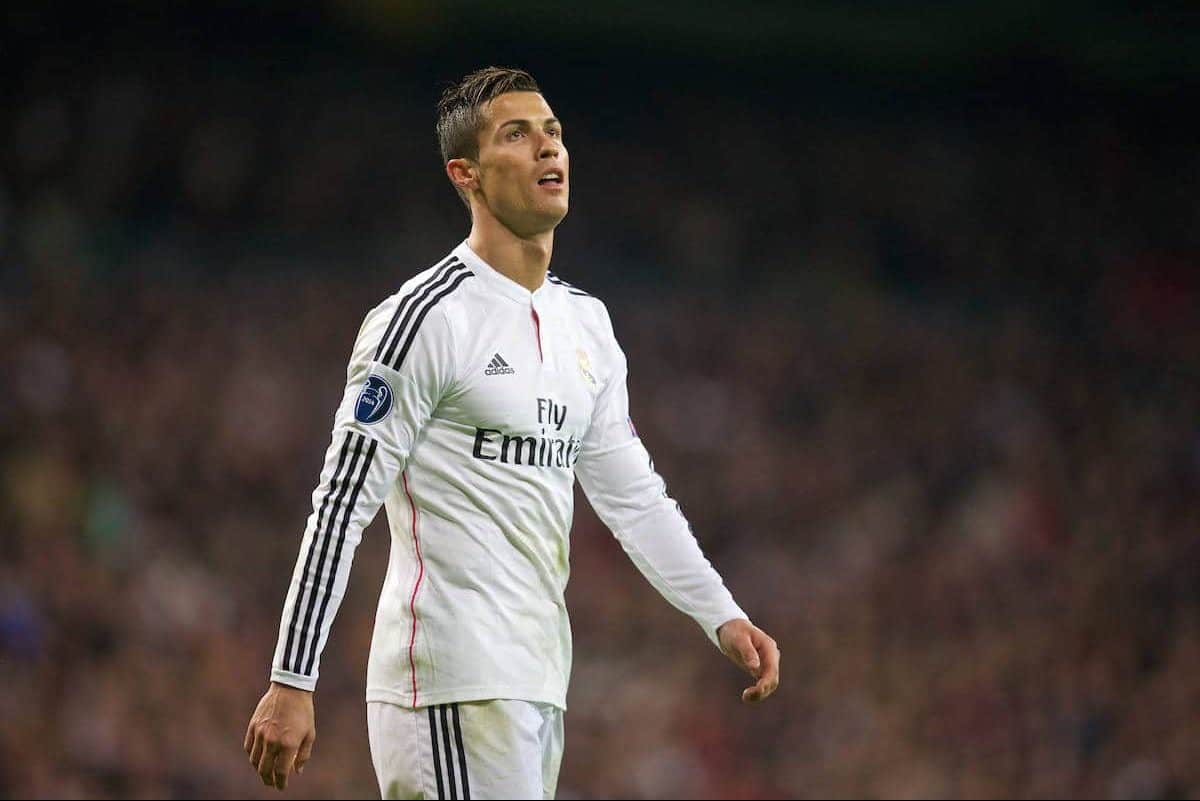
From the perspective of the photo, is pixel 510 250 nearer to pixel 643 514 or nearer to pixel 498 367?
pixel 498 367

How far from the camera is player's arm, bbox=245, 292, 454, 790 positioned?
2.89 meters

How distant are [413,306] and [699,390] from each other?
9.38 m

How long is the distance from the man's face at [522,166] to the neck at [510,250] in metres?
0.02

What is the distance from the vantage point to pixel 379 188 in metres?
13.5

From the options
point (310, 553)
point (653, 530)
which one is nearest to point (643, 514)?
point (653, 530)

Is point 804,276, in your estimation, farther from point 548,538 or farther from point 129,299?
point 548,538

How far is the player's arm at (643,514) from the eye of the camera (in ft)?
11.7

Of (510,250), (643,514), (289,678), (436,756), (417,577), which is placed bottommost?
(436,756)

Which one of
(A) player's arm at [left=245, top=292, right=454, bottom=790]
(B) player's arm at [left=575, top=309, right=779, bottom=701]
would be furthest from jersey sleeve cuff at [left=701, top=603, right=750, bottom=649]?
(A) player's arm at [left=245, top=292, right=454, bottom=790]

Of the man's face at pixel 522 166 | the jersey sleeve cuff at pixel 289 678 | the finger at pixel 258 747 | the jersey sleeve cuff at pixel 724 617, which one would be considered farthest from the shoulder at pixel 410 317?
the jersey sleeve cuff at pixel 724 617

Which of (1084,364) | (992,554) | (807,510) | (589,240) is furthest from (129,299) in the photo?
(1084,364)

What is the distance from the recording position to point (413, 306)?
3164 mm

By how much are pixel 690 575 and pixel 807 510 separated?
8.22 m

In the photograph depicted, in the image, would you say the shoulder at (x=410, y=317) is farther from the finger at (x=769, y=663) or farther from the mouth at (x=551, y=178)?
the finger at (x=769, y=663)
